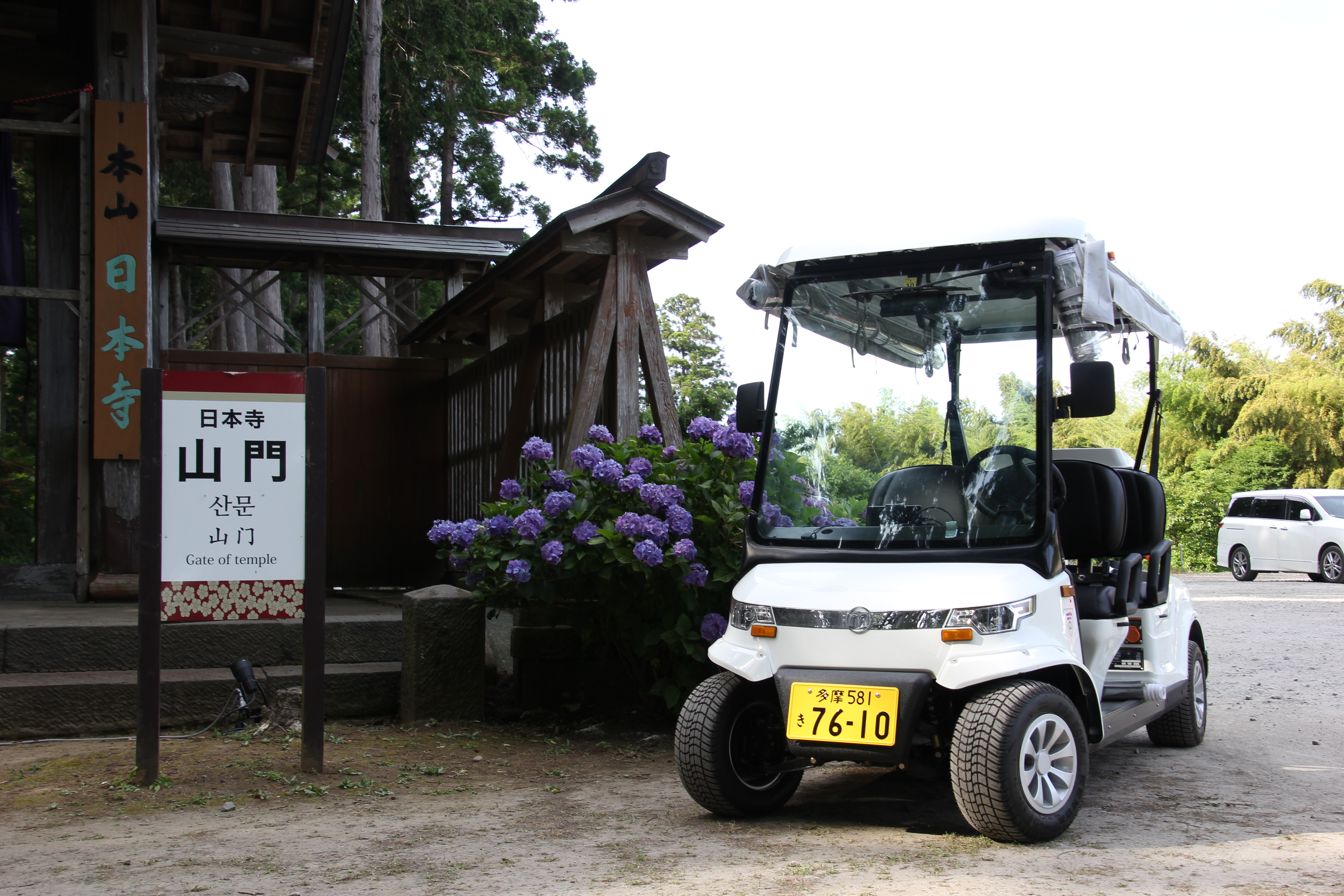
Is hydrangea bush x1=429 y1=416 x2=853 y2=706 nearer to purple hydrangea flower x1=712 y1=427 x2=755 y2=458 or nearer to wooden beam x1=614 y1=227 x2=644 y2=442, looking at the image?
purple hydrangea flower x1=712 y1=427 x2=755 y2=458

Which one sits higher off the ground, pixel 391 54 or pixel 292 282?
pixel 391 54

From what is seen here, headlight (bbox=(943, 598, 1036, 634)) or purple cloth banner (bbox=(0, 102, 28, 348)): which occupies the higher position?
purple cloth banner (bbox=(0, 102, 28, 348))

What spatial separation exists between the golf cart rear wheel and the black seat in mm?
1545

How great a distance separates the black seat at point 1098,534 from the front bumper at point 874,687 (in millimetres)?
1452

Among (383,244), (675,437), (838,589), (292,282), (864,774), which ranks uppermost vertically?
(292,282)

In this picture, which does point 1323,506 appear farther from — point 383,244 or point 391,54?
point 391,54

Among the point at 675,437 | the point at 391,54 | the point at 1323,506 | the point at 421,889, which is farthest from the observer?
the point at 391,54

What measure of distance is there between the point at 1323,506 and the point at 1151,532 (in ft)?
50.2

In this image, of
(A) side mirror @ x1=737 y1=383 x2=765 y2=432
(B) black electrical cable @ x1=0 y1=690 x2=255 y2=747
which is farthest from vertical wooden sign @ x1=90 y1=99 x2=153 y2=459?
(A) side mirror @ x1=737 y1=383 x2=765 y2=432

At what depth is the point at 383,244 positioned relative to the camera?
10.0 metres

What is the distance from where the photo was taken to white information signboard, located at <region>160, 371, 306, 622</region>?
508 centimetres

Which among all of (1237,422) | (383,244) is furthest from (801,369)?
(1237,422)

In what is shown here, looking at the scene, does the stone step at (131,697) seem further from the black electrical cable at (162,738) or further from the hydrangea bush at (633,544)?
the hydrangea bush at (633,544)

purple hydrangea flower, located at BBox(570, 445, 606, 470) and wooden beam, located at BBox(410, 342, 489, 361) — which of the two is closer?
purple hydrangea flower, located at BBox(570, 445, 606, 470)
